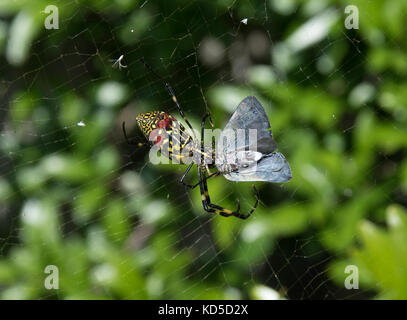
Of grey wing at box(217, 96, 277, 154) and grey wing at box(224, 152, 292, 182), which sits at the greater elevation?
grey wing at box(217, 96, 277, 154)

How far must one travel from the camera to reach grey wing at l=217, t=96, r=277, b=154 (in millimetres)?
1384

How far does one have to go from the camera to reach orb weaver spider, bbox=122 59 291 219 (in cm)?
139

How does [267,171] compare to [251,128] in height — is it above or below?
below

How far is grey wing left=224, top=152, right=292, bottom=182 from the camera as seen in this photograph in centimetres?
134

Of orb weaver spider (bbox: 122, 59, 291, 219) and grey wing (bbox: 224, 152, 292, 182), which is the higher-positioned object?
orb weaver spider (bbox: 122, 59, 291, 219)


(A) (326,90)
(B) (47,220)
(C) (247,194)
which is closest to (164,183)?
(C) (247,194)

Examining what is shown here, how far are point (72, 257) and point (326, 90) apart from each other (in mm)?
1031

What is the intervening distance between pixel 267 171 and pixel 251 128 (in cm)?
15

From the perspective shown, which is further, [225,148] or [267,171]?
[225,148]

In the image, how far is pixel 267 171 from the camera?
1.40 metres

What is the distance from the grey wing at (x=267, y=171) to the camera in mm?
1339

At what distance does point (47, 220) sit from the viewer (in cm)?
150

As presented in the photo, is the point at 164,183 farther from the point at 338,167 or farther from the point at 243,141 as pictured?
the point at 338,167

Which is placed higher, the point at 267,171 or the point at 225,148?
the point at 225,148
